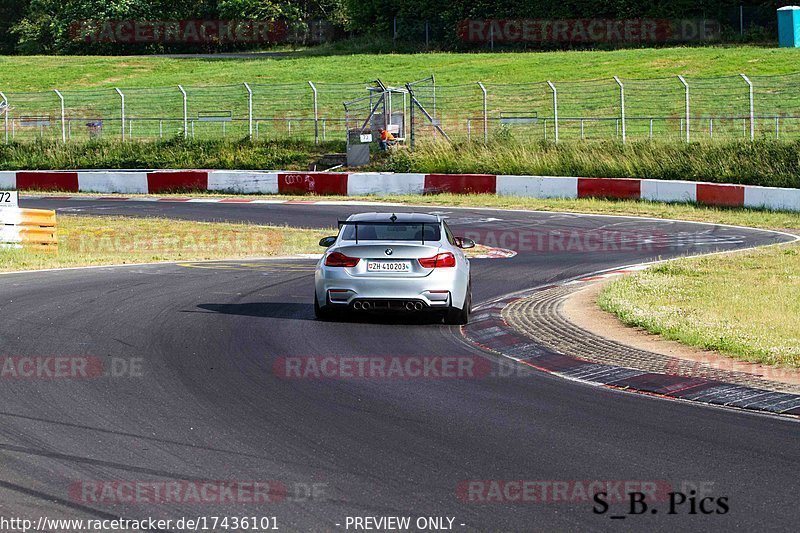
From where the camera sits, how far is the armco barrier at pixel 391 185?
3138 cm

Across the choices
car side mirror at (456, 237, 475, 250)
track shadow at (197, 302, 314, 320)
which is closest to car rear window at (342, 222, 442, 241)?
car side mirror at (456, 237, 475, 250)

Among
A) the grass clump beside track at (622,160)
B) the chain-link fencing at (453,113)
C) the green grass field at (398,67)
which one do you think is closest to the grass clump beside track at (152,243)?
the grass clump beside track at (622,160)

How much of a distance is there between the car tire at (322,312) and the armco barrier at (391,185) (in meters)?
18.4

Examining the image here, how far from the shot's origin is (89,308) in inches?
605

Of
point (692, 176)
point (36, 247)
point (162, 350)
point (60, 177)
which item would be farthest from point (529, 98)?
point (162, 350)

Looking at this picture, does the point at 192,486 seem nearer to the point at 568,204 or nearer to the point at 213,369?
the point at 213,369

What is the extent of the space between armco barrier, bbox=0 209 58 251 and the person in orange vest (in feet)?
55.6

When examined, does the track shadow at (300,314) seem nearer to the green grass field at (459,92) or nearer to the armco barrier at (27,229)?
the armco barrier at (27,229)

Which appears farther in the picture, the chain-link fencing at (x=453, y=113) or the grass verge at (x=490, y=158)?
the chain-link fencing at (x=453, y=113)

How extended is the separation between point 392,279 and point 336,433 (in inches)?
221

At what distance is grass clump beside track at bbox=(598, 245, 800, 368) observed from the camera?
12.5 m

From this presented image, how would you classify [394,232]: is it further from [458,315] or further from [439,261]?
[458,315]

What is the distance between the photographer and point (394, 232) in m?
14.9

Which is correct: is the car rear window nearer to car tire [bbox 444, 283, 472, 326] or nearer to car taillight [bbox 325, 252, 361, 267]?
car taillight [bbox 325, 252, 361, 267]
